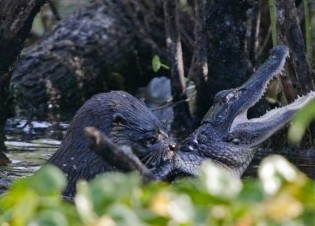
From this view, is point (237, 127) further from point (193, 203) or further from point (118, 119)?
point (193, 203)

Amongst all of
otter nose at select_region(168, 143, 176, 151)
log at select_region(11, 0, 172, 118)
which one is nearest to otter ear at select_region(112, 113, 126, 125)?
otter nose at select_region(168, 143, 176, 151)

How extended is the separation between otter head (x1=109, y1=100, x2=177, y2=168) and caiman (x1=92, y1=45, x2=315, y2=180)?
24cm

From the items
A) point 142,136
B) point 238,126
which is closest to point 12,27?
point 238,126

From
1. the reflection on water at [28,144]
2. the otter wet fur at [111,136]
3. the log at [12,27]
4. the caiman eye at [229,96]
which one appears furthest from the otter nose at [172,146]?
the log at [12,27]

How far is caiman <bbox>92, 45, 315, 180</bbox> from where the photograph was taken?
639cm

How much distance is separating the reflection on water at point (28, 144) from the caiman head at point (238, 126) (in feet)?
4.51

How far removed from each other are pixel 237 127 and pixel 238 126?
2 centimetres

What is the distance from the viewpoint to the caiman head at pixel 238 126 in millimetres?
6402

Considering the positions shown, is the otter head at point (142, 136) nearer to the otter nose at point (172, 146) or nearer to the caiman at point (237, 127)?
the otter nose at point (172, 146)

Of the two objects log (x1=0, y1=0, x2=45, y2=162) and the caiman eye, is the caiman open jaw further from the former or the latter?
log (x1=0, y1=0, x2=45, y2=162)

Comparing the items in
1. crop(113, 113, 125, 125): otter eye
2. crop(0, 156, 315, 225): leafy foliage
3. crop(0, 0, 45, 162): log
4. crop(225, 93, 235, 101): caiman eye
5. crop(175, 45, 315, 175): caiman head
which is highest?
crop(0, 156, 315, 225): leafy foliage

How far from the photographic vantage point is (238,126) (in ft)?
21.7

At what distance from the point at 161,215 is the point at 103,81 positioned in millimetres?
8085

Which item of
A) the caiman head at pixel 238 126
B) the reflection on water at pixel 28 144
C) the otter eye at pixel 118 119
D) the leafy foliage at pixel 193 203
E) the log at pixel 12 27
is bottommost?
the reflection on water at pixel 28 144
